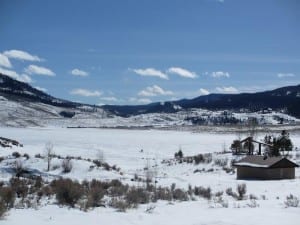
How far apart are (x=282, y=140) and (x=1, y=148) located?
34.8 metres

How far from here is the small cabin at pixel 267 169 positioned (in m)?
34.8

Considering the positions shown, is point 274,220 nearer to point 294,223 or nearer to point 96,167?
point 294,223

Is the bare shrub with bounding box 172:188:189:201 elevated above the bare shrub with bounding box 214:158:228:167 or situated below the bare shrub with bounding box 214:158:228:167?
above

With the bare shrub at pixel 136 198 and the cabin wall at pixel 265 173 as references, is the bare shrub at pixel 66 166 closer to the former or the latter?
the cabin wall at pixel 265 173

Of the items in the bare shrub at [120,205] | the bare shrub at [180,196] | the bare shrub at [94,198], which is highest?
the bare shrub at [94,198]

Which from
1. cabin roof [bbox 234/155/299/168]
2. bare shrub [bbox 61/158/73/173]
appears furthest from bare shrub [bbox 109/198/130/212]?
cabin roof [bbox 234/155/299/168]

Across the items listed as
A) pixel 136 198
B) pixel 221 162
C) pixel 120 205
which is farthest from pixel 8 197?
pixel 221 162

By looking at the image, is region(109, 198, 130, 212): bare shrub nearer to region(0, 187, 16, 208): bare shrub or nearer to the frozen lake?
region(0, 187, 16, 208): bare shrub

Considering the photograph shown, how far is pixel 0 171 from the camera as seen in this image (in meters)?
29.2

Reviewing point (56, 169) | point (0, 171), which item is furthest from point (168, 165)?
point (0, 171)

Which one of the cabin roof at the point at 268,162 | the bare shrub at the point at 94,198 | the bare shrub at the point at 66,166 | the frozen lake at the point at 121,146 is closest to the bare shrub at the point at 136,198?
the bare shrub at the point at 94,198

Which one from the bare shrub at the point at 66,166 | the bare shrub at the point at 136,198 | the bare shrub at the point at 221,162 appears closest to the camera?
the bare shrub at the point at 136,198

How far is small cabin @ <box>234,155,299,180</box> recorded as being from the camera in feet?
114

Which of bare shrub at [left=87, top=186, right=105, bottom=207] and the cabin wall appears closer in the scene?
bare shrub at [left=87, top=186, right=105, bottom=207]
